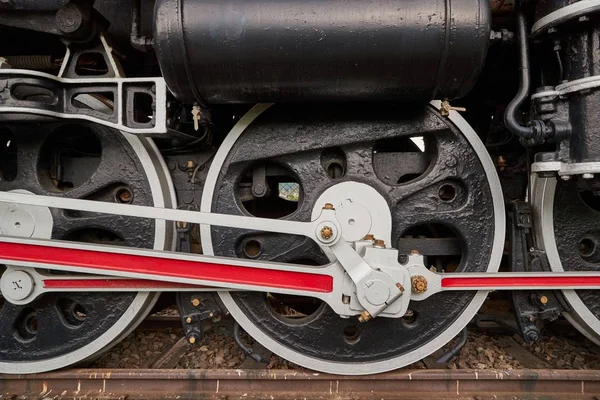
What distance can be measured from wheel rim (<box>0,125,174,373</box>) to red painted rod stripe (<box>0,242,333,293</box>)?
133mm

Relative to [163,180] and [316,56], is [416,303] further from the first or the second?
[163,180]

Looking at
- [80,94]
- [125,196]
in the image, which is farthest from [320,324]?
[80,94]

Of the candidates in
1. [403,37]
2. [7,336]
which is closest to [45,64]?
[7,336]

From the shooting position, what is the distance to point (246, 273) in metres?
1.30

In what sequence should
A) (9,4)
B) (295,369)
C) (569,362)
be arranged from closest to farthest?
1. (9,4)
2. (295,369)
3. (569,362)

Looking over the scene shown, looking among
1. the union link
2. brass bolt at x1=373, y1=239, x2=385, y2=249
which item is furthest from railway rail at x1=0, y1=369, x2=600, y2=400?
brass bolt at x1=373, y1=239, x2=385, y2=249

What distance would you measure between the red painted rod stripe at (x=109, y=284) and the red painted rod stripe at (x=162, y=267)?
0.10m

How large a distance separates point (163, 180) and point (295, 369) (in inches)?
40.3

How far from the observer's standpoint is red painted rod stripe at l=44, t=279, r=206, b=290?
1.35 metres

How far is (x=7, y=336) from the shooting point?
4.71 ft

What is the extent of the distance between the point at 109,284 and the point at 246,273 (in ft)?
1.94

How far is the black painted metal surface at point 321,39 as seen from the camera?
1.05 metres

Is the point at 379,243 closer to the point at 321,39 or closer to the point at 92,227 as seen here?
the point at 321,39

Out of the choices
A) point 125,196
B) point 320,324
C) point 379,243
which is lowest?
point 320,324
